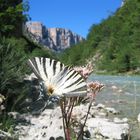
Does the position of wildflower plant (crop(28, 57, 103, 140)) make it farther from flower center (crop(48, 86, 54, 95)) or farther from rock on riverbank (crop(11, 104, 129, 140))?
rock on riverbank (crop(11, 104, 129, 140))

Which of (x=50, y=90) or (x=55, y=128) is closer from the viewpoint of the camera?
(x=50, y=90)

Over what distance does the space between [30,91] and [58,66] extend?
35.2 feet

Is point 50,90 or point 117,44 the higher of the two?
point 117,44

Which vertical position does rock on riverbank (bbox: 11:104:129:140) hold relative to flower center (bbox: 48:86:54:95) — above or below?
below

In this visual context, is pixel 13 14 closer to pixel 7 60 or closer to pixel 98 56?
pixel 7 60

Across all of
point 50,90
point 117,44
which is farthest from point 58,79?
point 117,44

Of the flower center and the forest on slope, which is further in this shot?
the forest on slope

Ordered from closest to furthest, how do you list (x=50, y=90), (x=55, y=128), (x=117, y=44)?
(x=50, y=90)
(x=55, y=128)
(x=117, y=44)

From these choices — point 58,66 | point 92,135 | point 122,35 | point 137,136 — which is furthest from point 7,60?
point 122,35

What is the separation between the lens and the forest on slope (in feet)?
307

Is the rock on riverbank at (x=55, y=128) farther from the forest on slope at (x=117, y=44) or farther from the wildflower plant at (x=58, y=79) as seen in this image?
the forest on slope at (x=117, y=44)

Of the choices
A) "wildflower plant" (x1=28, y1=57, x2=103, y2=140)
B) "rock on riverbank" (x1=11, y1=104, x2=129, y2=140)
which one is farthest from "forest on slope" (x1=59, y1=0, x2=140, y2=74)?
"wildflower plant" (x1=28, y1=57, x2=103, y2=140)

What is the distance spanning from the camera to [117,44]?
110 m

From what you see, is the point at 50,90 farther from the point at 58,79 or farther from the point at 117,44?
the point at 117,44
